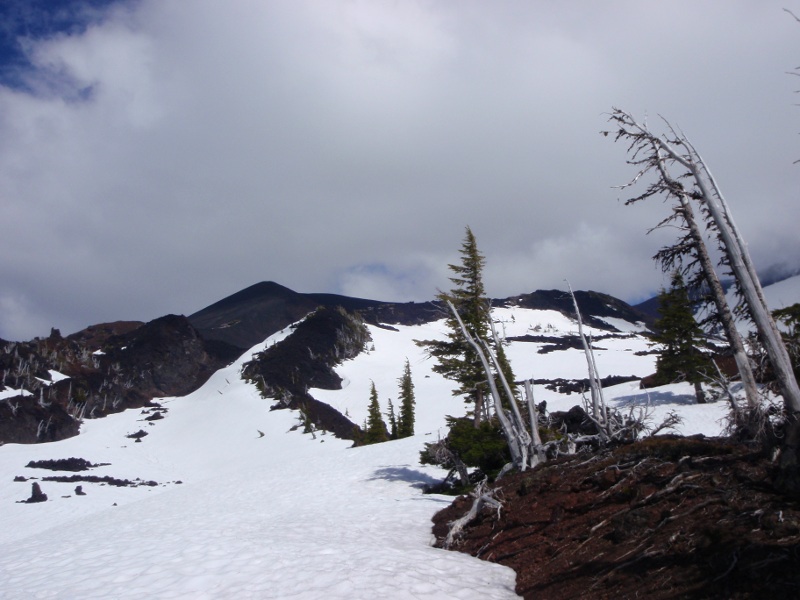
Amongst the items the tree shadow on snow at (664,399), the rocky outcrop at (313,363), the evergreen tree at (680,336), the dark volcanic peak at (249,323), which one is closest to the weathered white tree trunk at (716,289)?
the tree shadow on snow at (664,399)

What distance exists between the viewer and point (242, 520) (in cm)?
1563

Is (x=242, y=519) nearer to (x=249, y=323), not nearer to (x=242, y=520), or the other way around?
(x=242, y=520)

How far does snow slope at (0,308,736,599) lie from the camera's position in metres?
7.84

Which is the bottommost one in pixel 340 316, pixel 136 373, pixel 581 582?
pixel 581 582

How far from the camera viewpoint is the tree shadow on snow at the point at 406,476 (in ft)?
70.9

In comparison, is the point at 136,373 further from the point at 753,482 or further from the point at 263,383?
the point at 753,482

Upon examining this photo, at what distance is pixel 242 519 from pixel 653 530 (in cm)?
1243

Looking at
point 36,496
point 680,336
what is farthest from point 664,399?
point 36,496

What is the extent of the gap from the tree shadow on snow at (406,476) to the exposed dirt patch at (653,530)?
1011cm

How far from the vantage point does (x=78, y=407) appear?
70.8 metres

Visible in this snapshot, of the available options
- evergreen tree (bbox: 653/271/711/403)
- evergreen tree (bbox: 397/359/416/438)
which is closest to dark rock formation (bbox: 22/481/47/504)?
evergreen tree (bbox: 397/359/416/438)

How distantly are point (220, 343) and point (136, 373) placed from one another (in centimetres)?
3083

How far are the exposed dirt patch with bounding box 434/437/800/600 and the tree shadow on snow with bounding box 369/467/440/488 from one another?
33.2 feet

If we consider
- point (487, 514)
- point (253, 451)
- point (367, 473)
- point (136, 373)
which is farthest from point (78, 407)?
point (487, 514)
